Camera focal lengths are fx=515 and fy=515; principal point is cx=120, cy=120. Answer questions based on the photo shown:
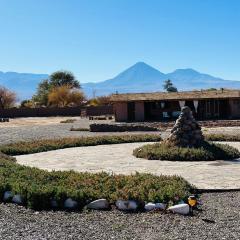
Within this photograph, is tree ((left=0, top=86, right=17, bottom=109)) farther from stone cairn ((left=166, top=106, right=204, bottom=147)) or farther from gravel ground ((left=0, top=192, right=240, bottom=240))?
gravel ground ((left=0, top=192, right=240, bottom=240))

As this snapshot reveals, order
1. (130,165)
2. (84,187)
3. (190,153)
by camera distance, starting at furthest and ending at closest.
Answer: (190,153)
(130,165)
(84,187)

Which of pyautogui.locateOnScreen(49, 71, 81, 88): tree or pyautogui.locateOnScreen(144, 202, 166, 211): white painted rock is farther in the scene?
pyautogui.locateOnScreen(49, 71, 81, 88): tree

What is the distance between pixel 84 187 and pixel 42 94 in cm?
8178

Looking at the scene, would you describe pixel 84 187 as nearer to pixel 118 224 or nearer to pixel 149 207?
pixel 149 207

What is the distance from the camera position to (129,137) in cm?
2403

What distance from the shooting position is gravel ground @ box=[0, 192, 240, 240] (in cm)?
757

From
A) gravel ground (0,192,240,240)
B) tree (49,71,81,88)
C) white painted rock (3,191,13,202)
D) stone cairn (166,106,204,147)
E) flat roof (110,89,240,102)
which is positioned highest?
tree (49,71,81,88)

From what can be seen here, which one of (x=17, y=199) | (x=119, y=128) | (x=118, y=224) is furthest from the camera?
(x=119, y=128)

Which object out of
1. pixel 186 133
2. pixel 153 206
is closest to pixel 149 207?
pixel 153 206

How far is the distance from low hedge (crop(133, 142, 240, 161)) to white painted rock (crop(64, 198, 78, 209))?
7.21 meters

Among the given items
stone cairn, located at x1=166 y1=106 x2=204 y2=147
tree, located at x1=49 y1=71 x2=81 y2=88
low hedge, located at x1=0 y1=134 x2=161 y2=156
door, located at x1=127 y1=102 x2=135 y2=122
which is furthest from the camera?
tree, located at x1=49 y1=71 x2=81 y2=88

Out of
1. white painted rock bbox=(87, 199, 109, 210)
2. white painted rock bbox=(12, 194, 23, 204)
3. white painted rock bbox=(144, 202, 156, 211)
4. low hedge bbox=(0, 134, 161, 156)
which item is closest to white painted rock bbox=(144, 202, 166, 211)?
white painted rock bbox=(144, 202, 156, 211)

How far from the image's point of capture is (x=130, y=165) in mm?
15227

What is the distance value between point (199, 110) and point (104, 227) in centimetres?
4042
